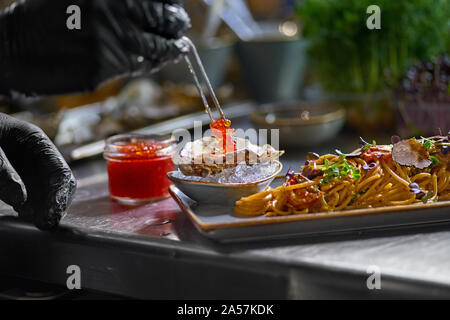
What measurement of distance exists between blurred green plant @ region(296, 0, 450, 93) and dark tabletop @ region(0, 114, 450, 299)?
1.13 m

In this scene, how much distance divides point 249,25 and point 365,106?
124cm

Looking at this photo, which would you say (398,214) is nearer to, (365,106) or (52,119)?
(365,106)

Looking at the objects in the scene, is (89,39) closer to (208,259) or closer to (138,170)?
(138,170)

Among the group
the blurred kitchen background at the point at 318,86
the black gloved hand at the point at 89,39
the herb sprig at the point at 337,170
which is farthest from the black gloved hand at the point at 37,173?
the herb sprig at the point at 337,170

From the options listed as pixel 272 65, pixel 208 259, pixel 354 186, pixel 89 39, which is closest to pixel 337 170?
pixel 354 186

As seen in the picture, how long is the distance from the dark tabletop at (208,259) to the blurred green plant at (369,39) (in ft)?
3.71

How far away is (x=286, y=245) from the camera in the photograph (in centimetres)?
119

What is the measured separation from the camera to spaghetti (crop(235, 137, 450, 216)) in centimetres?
126

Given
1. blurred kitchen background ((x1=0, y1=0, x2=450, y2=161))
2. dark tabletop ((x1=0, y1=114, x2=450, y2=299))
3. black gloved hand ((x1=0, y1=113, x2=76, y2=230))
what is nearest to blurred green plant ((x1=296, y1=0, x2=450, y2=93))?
blurred kitchen background ((x1=0, y1=0, x2=450, y2=161))

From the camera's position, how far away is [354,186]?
51.1 inches

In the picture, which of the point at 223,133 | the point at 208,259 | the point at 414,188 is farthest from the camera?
the point at 223,133

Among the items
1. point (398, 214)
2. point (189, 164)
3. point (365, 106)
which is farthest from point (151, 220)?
point (365, 106)

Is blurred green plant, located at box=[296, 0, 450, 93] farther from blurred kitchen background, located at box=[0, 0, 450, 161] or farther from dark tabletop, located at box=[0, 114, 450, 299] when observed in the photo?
dark tabletop, located at box=[0, 114, 450, 299]

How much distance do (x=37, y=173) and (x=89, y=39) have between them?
375mm
